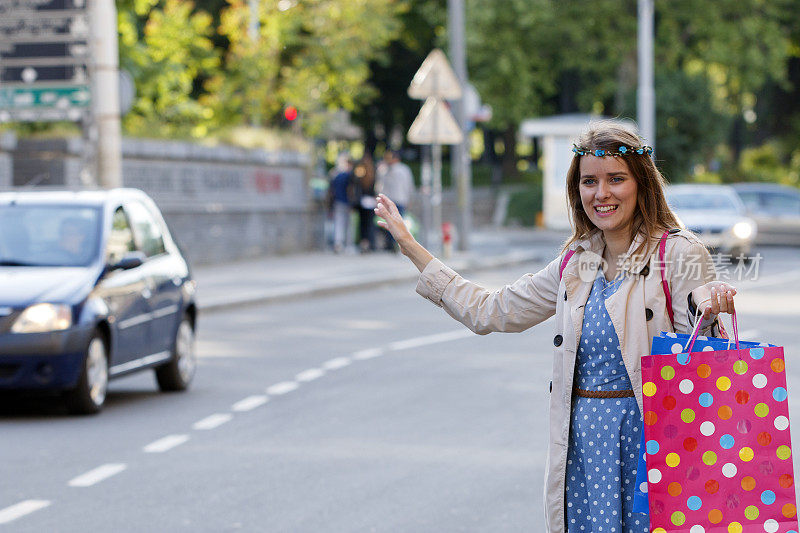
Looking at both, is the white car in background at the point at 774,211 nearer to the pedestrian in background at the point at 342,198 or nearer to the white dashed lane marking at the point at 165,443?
the pedestrian in background at the point at 342,198

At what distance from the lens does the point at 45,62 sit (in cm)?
1989

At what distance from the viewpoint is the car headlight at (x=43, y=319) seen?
1035cm

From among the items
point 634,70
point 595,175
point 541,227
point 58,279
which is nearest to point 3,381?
point 58,279

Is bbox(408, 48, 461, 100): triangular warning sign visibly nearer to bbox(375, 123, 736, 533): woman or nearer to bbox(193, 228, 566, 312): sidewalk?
bbox(193, 228, 566, 312): sidewalk

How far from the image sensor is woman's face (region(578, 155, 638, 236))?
422cm

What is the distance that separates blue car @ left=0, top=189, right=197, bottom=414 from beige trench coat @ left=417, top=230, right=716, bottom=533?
639 cm

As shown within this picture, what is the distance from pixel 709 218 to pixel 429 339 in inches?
556

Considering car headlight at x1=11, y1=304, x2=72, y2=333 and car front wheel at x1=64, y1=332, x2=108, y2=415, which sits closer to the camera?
car headlight at x1=11, y1=304, x2=72, y2=333

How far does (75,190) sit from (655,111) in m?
36.0

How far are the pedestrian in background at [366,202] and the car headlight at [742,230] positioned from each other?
663 centimetres

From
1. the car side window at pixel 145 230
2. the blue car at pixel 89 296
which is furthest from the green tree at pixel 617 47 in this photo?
the blue car at pixel 89 296

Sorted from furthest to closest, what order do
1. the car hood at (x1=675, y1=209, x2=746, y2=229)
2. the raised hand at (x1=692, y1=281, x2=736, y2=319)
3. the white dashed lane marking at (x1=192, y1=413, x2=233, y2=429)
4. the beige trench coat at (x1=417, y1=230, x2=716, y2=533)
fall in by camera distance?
the car hood at (x1=675, y1=209, x2=746, y2=229), the white dashed lane marking at (x1=192, y1=413, x2=233, y2=429), the beige trench coat at (x1=417, y1=230, x2=716, y2=533), the raised hand at (x1=692, y1=281, x2=736, y2=319)

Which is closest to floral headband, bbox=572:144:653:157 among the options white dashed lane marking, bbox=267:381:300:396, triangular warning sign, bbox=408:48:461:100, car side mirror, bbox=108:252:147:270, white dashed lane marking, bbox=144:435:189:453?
white dashed lane marking, bbox=144:435:189:453

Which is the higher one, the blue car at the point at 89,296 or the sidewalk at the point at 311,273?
the blue car at the point at 89,296
